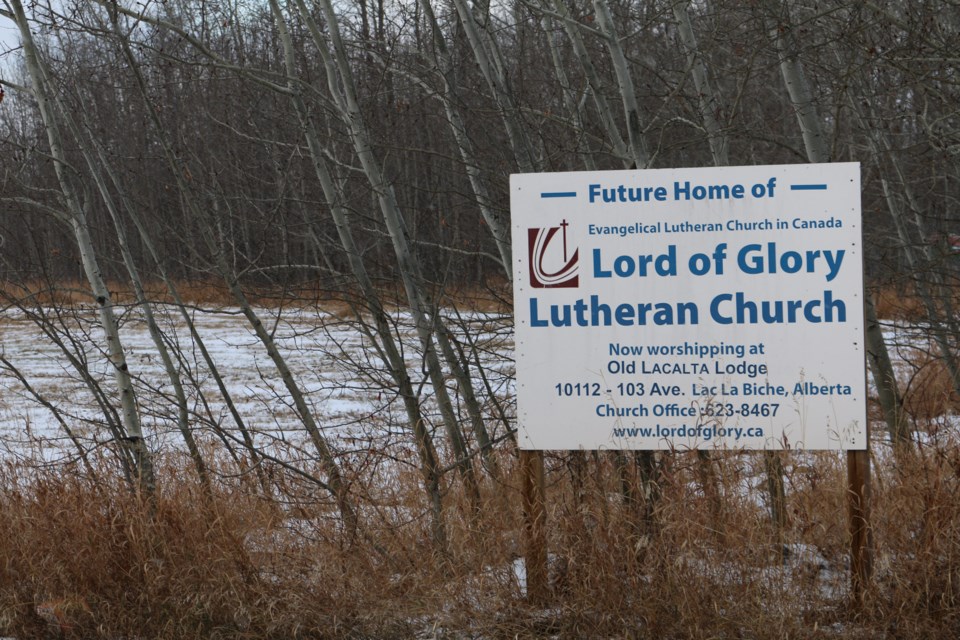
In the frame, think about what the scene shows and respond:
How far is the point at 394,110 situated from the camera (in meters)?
6.67

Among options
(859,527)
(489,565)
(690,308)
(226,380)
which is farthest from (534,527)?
(226,380)

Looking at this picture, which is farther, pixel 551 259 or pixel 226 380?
pixel 226 380

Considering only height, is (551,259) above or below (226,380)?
above

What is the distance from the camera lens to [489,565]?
4.22m

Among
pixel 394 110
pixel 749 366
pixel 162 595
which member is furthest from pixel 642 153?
pixel 162 595

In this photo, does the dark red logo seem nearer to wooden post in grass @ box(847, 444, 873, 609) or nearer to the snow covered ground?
wooden post in grass @ box(847, 444, 873, 609)

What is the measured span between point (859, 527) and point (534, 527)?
1.29 metres

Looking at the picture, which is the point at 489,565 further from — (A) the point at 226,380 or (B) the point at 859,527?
(A) the point at 226,380

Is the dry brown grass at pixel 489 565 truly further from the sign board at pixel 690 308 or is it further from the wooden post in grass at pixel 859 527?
the sign board at pixel 690 308

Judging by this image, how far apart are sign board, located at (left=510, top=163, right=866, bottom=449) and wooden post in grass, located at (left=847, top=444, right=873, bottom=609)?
4.9 inches

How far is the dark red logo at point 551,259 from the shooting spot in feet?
13.2

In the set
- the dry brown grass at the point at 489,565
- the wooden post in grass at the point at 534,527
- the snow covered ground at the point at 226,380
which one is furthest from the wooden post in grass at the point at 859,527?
the snow covered ground at the point at 226,380

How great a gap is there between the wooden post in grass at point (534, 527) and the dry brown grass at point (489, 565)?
0.08m

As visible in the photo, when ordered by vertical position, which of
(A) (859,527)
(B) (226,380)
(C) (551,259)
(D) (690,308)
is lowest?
(B) (226,380)
